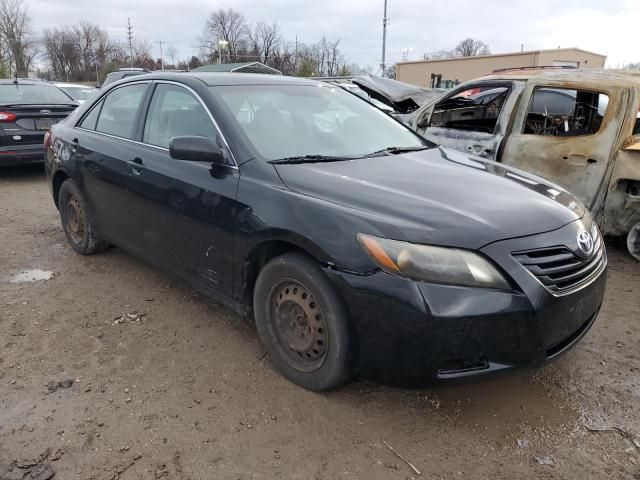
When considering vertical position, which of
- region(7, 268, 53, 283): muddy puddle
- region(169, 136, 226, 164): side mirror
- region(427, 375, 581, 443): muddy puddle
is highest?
region(169, 136, 226, 164): side mirror

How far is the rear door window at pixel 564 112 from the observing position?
4965 mm

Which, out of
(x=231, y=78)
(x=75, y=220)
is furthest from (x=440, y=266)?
(x=75, y=220)

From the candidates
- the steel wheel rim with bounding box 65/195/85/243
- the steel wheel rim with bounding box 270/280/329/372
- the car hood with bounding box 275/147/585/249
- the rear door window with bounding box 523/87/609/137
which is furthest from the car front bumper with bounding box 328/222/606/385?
the rear door window with bounding box 523/87/609/137

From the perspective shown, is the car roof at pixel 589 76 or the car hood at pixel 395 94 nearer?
the car roof at pixel 589 76

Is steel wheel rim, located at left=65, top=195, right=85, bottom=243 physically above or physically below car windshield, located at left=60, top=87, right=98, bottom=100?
below

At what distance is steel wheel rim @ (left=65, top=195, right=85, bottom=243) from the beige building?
19.2 metres

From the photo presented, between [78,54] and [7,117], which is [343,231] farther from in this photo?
[78,54]

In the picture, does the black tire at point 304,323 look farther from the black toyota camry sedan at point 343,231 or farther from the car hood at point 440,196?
the car hood at point 440,196

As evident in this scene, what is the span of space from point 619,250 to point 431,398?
11.3ft

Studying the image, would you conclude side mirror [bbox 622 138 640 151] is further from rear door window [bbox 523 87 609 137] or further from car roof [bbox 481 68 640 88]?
car roof [bbox 481 68 640 88]

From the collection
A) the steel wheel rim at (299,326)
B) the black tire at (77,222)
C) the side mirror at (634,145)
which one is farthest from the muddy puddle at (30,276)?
the side mirror at (634,145)

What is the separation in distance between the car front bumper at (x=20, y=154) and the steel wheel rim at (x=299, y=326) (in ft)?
21.7

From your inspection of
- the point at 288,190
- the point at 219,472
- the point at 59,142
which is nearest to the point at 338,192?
the point at 288,190

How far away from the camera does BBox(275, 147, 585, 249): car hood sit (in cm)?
227
